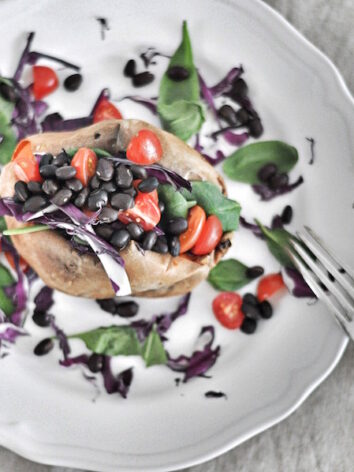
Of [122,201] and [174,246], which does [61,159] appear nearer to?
[122,201]

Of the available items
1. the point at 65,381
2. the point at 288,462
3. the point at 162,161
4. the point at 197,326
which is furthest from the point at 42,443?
the point at 162,161

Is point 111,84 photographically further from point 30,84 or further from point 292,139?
point 292,139

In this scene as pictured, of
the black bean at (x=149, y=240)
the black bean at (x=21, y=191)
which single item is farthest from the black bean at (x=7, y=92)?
the black bean at (x=149, y=240)

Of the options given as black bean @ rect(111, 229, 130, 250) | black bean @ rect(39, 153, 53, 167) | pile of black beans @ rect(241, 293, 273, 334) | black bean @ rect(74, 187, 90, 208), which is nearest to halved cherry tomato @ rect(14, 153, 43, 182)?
black bean @ rect(39, 153, 53, 167)

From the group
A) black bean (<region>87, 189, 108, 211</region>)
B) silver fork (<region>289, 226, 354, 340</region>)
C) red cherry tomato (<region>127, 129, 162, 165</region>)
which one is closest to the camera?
black bean (<region>87, 189, 108, 211</region>)

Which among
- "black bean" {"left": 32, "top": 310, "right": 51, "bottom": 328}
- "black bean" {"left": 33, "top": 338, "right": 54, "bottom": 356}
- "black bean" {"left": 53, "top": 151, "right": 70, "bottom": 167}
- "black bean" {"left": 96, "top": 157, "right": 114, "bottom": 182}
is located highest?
"black bean" {"left": 96, "top": 157, "right": 114, "bottom": 182}

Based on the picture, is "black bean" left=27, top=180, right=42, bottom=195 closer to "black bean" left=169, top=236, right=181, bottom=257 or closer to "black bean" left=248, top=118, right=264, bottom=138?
"black bean" left=169, top=236, right=181, bottom=257
